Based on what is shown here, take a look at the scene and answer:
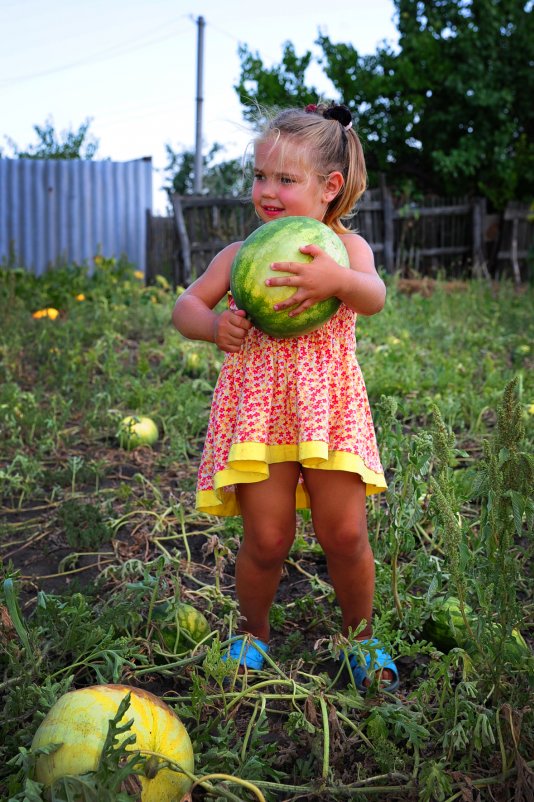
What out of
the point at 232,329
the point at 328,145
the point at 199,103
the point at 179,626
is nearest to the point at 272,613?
the point at 179,626

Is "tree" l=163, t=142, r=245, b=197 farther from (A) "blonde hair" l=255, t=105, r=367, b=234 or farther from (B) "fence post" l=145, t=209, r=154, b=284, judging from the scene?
(A) "blonde hair" l=255, t=105, r=367, b=234

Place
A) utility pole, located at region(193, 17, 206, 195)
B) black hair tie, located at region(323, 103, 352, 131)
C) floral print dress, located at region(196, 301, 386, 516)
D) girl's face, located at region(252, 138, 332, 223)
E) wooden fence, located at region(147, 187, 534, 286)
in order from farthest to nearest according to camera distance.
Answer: utility pole, located at region(193, 17, 206, 195) < wooden fence, located at region(147, 187, 534, 286) < black hair tie, located at region(323, 103, 352, 131) < girl's face, located at region(252, 138, 332, 223) < floral print dress, located at region(196, 301, 386, 516)

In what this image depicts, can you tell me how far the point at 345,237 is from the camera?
254 centimetres

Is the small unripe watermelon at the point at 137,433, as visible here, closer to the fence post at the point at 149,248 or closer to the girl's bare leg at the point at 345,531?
the girl's bare leg at the point at 345,531

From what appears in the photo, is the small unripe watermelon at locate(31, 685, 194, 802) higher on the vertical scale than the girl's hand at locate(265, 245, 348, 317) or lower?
lower

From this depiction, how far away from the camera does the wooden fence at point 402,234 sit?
12531mm

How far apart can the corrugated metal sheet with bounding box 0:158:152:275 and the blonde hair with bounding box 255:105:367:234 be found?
10185mm

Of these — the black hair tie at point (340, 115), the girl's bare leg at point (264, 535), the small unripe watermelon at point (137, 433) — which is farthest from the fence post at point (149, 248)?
the girl's bare leg at point (264, 535)

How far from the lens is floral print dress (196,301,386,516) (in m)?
2.32

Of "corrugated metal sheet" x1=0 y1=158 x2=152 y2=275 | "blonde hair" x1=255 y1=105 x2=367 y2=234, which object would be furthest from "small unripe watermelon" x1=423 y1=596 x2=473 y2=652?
"corrugated metal sheet" x1=0 y1=158 x2=152 y2=275

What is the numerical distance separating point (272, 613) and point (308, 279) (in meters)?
1.15

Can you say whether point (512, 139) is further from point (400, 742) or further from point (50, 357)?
point (400, 742)

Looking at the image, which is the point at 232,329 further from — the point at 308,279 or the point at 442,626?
the point at 442,626

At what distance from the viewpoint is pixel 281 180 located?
8.04 ft
